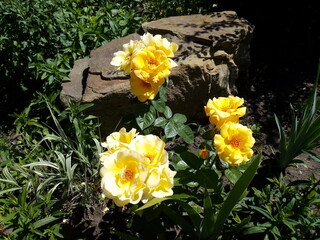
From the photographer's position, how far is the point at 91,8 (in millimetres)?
3328

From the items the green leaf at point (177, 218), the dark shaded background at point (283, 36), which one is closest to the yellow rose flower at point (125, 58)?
the green leaf at point (177, 218)

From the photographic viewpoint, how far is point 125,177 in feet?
3.42

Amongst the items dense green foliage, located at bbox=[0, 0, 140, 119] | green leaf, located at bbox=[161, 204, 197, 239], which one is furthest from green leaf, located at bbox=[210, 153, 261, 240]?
dense green foliage, located at bbox=[0, 0, 140, 119]

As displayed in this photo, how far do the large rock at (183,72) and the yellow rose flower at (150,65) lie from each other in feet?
3.19

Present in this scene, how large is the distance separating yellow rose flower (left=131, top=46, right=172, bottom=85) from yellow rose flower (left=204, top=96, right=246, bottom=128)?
10.2 inches

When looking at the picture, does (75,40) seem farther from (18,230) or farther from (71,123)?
(18,230)

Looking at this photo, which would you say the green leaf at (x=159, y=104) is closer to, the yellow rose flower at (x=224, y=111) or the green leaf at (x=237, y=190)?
the yellow rose flower at (x=224, y=111)

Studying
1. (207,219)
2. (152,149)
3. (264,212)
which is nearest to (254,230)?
(264,212)

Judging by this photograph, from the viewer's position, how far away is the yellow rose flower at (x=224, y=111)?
1233mm

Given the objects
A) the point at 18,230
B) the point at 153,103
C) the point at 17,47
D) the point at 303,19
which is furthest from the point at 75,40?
the point at 303,19

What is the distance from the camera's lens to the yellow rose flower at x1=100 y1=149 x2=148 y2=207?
3.34 feet

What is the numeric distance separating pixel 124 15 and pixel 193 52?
0.93 metres

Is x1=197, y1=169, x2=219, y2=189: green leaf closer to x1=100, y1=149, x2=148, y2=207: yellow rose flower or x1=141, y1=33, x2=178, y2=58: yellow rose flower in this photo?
x1=100, y1=149, x2=148, y2=207: yellow rose flower

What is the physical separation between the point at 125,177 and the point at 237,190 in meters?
0.52
